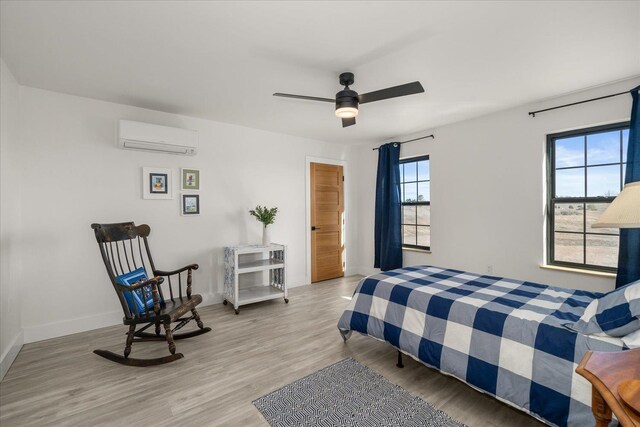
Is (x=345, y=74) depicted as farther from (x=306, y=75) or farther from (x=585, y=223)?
(x=585, y=223)

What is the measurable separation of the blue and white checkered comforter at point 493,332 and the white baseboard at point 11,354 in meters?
2.68

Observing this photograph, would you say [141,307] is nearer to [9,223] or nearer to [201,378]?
[201,378]

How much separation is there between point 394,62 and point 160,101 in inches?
99.3

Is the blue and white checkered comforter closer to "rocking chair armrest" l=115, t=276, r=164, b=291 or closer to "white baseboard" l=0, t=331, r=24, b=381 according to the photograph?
"rocking chair armrest" l=115, t=276, r=164, b=291

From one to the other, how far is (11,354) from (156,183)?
1.97 metres

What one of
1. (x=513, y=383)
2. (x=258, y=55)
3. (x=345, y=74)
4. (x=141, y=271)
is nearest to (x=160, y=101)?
(x=258, y=55)

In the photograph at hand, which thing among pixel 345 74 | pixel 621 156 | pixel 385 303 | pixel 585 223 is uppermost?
pixel 345 74

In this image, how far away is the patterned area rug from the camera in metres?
1.78

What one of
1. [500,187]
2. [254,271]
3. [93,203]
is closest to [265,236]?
[254,271]

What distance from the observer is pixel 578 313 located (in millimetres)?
1795

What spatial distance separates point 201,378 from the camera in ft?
7.36

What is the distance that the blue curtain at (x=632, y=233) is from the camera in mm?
2664

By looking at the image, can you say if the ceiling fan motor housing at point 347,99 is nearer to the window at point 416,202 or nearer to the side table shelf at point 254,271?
the side table shelf at point 254,271

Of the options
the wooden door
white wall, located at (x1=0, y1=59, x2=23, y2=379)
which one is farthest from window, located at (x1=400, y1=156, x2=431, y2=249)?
white wall, located at (x1=0, y1=59, x2=23, y2=379)
